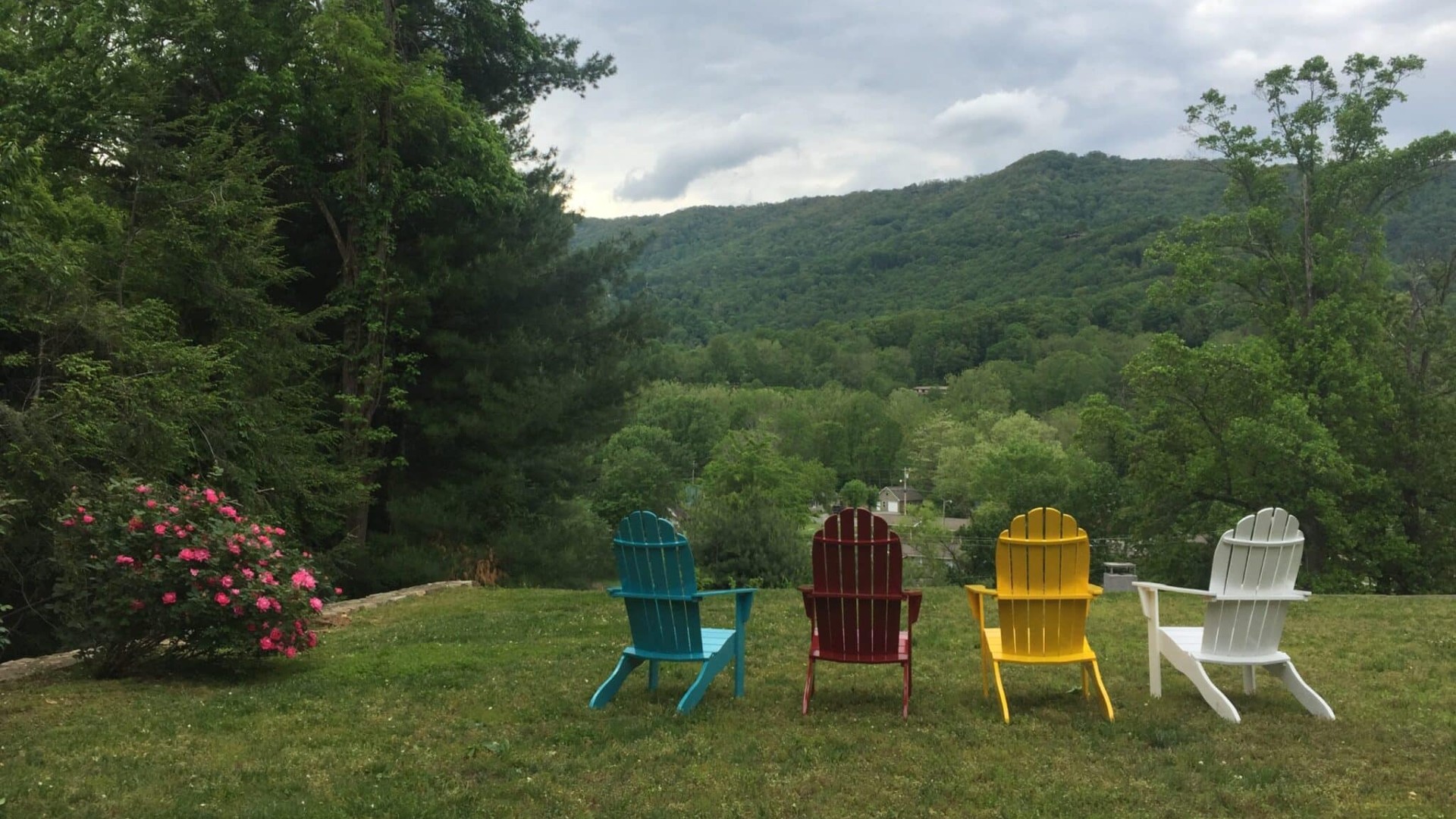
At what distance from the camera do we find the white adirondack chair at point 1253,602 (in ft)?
16.5

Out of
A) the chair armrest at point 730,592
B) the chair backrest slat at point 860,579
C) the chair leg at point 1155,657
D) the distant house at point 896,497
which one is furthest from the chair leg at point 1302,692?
the distant house at point 896,497

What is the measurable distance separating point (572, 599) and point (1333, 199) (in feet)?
67.9

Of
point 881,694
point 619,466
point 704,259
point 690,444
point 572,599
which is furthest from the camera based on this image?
point 704,259

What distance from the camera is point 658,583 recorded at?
17.1 feet

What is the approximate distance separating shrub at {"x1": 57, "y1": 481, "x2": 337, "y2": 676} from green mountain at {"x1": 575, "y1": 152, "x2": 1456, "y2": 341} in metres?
56.9

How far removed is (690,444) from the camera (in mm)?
72625

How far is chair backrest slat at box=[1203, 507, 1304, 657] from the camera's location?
16.5 ft

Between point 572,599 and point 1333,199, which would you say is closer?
point 572,599

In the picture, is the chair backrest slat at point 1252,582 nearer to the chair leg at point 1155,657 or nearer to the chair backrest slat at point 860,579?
the chair leg at point 1155,657

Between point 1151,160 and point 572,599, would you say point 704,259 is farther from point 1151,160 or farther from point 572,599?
point 572,599

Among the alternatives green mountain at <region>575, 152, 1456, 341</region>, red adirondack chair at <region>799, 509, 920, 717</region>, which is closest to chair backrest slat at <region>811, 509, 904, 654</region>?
red adirondack chair at <region>799, 509, 920, 717</region>

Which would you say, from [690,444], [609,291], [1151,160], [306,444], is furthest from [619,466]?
[1151,160]

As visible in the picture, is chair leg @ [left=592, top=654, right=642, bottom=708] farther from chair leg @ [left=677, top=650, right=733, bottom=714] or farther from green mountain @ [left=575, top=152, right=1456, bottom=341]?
green mountain @ [left=575, top=152, right=1456, bottom=341]

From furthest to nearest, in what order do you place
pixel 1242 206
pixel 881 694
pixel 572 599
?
pixel 1242 206 < pixel 572 599 < pixel 881 694
